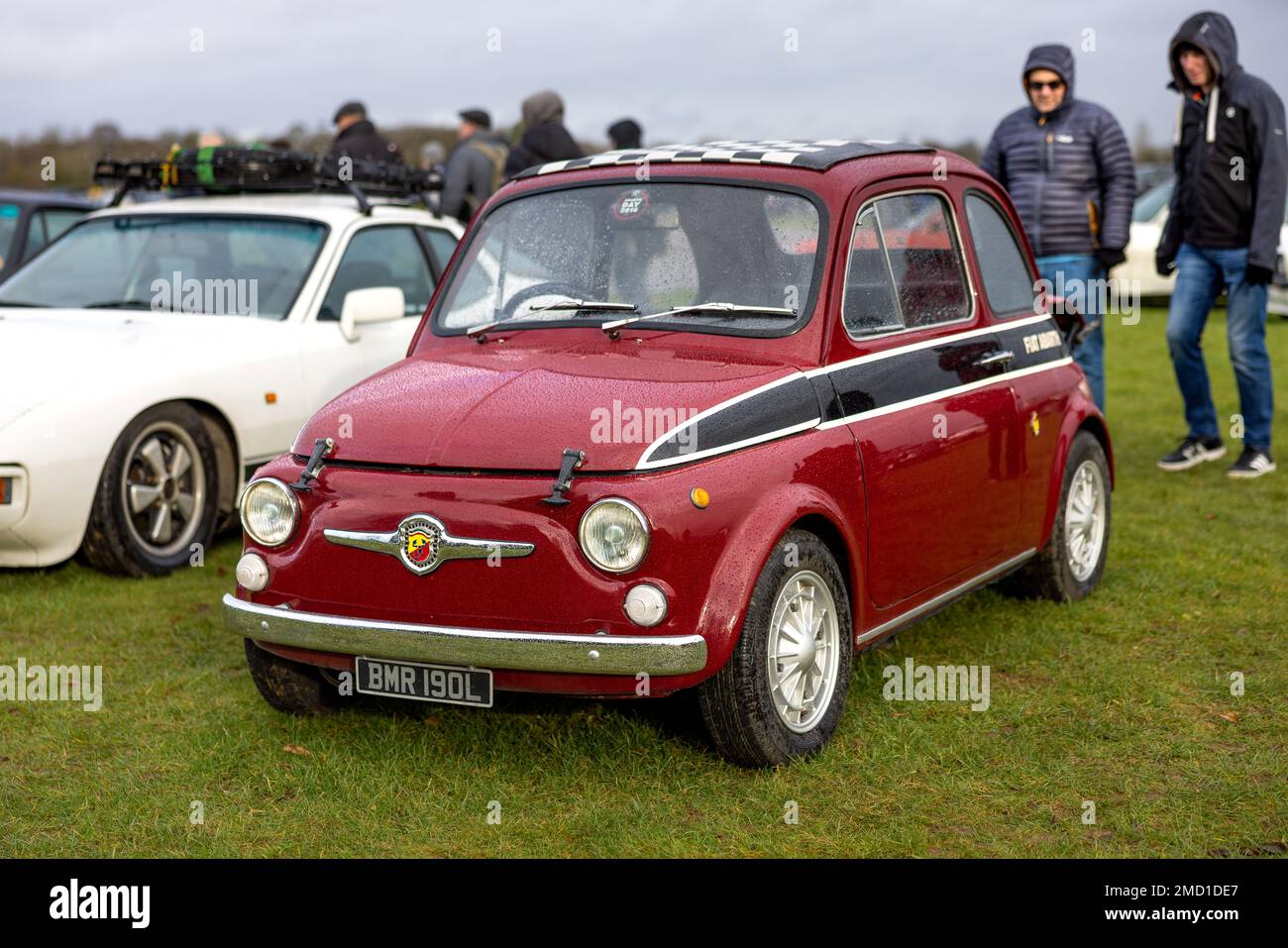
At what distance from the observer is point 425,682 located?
4527 mm

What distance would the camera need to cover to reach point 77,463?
21.9 feet

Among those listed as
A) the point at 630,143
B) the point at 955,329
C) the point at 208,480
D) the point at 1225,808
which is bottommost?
the point at 1225,808

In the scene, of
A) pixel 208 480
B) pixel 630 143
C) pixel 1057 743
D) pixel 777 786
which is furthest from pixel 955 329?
pixel 630 143

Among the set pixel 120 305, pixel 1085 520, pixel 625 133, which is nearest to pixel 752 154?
pixel 1085 520

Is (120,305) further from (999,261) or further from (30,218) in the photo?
(30,218)

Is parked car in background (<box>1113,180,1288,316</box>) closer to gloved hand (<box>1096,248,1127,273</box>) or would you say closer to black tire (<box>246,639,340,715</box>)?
gloved hand (<box>1096,248,1127,273</box>)

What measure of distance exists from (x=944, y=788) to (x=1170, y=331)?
18.7ft

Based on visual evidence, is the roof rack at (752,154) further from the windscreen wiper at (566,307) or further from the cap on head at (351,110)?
the cap on head at (351,110)

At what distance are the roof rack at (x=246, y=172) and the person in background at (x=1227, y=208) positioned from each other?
4945mm

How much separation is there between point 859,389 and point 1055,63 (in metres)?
4.76

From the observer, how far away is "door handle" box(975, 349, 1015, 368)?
585 cm

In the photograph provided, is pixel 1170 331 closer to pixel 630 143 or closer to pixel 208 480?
pixel 208 480

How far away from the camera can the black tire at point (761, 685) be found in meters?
4.46

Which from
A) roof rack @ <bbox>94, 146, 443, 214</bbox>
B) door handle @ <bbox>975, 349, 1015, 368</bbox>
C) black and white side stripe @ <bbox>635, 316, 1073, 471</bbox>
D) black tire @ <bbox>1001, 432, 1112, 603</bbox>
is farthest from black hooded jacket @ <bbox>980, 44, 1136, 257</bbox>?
roof rack @ <bbox>94, 146, 443, 214</bbox>
